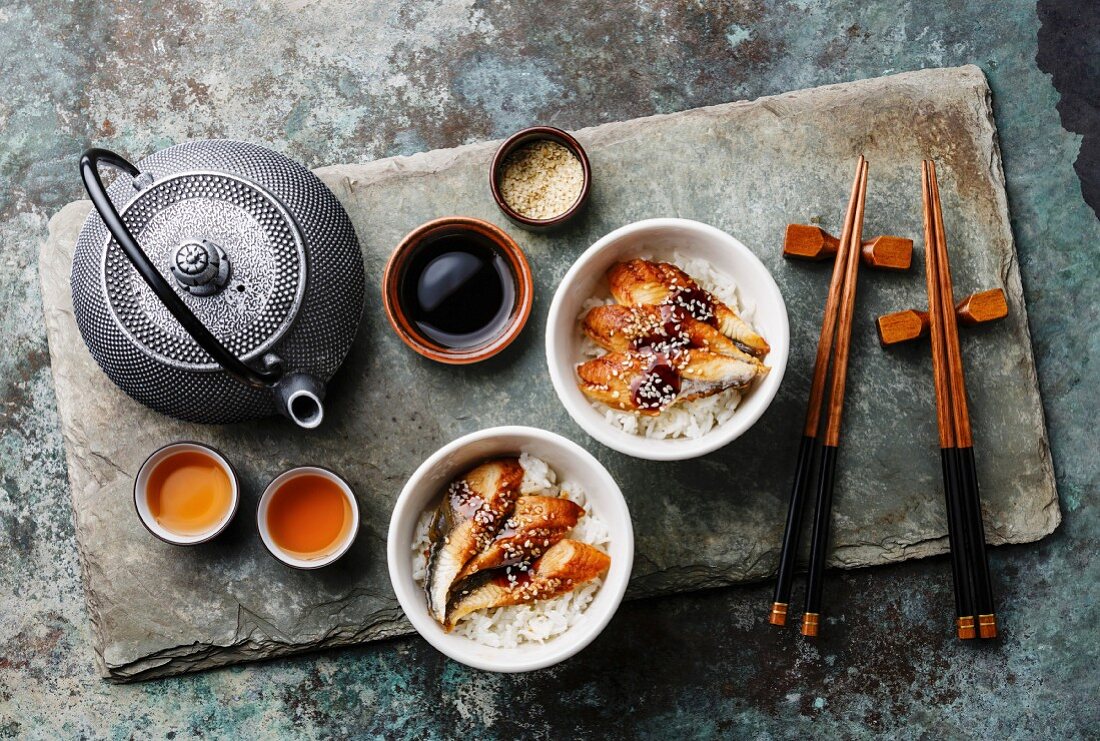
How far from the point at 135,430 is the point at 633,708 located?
1485 mm

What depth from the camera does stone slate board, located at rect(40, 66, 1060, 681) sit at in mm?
2129

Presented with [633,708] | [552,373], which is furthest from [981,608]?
[552,373]

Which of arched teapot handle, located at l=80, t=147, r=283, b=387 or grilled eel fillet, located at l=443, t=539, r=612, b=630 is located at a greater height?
arched teapot handle, located at l=80, t=147, r=283, b=387

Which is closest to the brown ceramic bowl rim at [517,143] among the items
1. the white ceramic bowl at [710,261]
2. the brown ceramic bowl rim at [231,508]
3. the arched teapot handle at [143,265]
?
the white ceramic bowl at [710,261]

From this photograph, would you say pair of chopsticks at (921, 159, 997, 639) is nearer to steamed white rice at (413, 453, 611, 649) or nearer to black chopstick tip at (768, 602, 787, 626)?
black chopstick tip at (768, 602, 787, 626)

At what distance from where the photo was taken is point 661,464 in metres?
2.12

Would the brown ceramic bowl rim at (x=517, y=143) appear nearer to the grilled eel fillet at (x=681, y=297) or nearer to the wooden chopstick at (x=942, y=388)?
the grilled eel fillet at (x=681, y=297)

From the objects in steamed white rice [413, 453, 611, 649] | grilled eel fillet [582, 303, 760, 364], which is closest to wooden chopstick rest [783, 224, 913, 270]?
grilled eel fillet [582, 303, 760, 364]

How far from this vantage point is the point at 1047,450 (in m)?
2.15

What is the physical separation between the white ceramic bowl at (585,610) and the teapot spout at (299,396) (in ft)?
0.82

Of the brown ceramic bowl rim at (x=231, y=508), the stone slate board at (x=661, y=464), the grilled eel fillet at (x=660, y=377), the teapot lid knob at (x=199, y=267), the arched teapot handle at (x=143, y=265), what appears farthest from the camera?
the stone slate board at (x=661, y=464)

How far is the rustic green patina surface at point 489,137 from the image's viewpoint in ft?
7.27

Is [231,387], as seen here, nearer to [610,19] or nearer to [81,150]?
[81,150]

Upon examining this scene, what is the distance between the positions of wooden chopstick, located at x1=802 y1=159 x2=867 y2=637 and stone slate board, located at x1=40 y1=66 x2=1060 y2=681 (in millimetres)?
90
